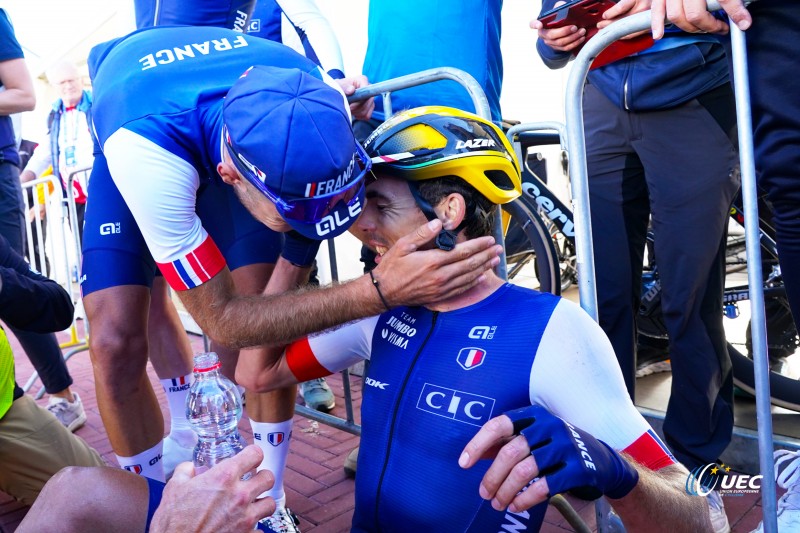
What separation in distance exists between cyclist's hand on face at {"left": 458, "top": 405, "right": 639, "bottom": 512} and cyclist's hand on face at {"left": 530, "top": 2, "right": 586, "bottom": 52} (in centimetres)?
152

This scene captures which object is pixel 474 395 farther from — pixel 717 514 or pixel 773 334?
pixel 773 334

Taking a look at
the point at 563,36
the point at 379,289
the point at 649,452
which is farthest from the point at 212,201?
the point at 649,452

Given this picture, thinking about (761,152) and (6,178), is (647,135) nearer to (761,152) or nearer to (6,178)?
(761,152)

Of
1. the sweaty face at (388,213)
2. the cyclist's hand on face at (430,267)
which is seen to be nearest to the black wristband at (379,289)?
the cyclist's hand on face at (430,267)

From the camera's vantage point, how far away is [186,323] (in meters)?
6.91

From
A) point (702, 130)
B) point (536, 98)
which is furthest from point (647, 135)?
point (536, 98)

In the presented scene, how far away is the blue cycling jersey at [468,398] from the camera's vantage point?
1.54 m

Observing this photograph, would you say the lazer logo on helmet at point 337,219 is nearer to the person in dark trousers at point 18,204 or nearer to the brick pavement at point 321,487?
the brick pavement at point 321,487

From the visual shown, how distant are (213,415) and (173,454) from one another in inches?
55.2

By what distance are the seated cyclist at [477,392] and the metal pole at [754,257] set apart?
212mm

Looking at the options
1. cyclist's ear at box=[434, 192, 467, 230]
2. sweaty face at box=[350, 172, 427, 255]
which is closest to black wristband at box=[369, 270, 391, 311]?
sweaty face at box=[350, 172, 427, 255]

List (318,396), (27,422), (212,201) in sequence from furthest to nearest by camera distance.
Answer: (318,396)
(27,422)
(212,201)

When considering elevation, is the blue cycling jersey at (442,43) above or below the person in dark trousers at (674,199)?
above

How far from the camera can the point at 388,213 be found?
1938 mm
